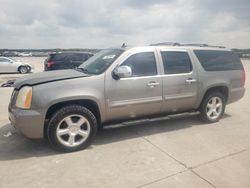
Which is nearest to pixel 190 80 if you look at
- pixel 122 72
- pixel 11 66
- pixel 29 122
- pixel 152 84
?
pixel 152 84

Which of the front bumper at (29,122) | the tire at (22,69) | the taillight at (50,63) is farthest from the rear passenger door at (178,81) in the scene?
the tire at (22,69)

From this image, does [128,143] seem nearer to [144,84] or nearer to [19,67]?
[144,84]

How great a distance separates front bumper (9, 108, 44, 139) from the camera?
12.8 feet

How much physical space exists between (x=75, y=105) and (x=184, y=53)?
2652 millimetres

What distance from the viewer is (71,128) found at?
13.9 feet

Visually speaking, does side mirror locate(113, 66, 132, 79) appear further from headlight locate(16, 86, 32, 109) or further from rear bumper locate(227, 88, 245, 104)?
rear bumper locate(227, 88, 245, 104)

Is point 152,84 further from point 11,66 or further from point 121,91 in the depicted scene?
point 11,66

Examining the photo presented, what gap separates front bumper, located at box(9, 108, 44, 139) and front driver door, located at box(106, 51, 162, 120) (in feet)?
3.82

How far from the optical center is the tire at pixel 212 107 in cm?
580

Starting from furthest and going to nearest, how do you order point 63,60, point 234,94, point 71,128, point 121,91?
1. point 63,60
2. point 234,94
3. point 121,91
4. point 71,128

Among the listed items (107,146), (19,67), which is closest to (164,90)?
(107,146)

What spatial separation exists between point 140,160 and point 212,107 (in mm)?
2827

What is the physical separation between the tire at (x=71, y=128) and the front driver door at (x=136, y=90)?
0.42 metres

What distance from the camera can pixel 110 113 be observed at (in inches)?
179
